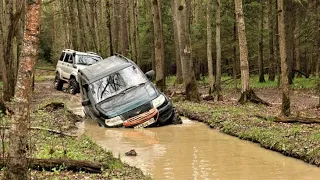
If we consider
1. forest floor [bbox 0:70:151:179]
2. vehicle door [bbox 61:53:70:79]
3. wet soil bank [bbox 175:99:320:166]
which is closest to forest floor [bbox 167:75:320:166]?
wet soil bank [bbox 175:99:320:166]

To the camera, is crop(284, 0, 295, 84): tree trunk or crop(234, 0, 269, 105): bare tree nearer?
crop(234, 0, 269, 105): bare tree

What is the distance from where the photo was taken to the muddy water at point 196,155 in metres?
8.12

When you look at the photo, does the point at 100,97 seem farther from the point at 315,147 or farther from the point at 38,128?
the point at 315,147

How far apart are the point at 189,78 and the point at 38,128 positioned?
30.3 ft

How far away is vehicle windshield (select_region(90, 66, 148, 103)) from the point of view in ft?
47.8

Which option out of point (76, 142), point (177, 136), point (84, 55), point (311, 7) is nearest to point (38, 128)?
point (76, 142)

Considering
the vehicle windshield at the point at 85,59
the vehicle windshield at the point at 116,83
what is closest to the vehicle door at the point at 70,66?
the vehicle windshield at the point at 85,59

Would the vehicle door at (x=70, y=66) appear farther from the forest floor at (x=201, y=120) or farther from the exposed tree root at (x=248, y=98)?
the exposed tree root at (x=248, y=98)

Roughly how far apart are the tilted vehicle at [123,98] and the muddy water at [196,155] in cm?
38

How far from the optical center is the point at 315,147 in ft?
29.7

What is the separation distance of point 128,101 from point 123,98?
0.32 meters

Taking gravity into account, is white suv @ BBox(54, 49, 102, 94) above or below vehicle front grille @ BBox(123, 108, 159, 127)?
above

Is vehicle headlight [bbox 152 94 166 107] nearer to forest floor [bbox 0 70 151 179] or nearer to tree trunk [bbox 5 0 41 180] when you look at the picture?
forest floor [bbox 0 70 151 179]

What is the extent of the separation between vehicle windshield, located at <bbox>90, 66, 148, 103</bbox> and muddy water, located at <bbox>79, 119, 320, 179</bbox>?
140 cm
